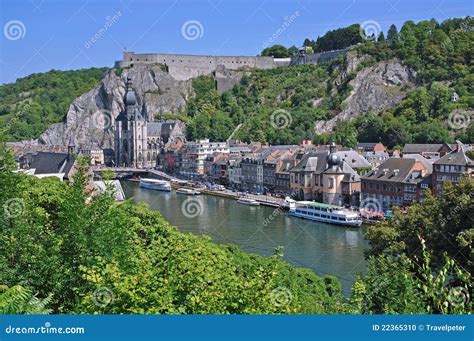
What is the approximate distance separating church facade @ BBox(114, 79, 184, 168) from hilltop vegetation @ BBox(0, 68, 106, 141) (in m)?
6.94

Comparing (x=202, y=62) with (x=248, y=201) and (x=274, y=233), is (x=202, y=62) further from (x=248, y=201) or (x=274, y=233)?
(x=274, y=233)

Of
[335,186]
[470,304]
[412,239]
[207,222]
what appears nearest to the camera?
[470,304]

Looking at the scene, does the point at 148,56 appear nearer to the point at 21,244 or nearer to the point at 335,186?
the point at 335,186

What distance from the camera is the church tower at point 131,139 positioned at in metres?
33.6

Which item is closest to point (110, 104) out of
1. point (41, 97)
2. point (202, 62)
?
point (202, 62)

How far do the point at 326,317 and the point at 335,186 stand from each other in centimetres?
1594

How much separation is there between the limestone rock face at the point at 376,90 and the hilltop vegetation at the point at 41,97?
60.6ft

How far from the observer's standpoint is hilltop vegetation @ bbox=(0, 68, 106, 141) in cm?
4012

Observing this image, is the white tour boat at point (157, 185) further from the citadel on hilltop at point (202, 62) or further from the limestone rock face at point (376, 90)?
the citadel on hilltop at point (202, 62)

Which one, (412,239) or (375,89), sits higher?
(375,89)

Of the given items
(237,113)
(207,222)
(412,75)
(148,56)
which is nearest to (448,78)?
(412,75)

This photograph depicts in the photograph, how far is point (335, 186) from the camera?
1819 cm

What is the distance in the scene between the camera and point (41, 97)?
148ft

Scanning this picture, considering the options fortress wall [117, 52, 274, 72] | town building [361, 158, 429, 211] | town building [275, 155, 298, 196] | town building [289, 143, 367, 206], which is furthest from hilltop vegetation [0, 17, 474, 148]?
town building [361, 158, 429, 211]
